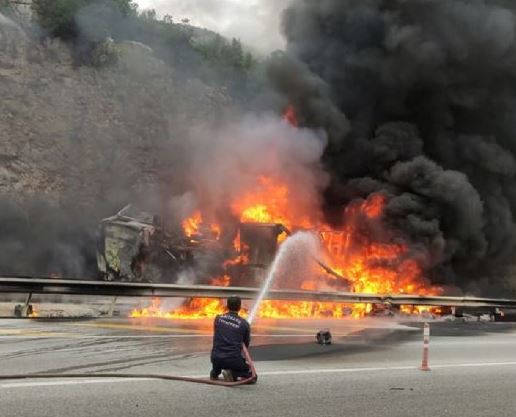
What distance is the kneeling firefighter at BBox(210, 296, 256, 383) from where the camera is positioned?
21.6 ft

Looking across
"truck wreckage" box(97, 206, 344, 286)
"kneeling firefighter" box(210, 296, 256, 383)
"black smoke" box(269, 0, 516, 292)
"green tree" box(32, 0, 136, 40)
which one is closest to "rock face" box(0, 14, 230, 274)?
"green tree" box(32, 0, 136, 40)

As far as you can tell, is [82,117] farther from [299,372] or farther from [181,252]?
[299,372]

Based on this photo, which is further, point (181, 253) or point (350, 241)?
point (350, 241)

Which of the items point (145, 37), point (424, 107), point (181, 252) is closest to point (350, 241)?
point (181, 252)

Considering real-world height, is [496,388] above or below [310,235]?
below

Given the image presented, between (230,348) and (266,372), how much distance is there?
139cm

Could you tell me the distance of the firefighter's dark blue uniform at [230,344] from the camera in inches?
259

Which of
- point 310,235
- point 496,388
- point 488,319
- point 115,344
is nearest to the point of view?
point 496,388

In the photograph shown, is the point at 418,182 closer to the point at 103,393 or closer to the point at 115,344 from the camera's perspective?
the point at 115,344

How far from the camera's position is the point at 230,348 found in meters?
6.57

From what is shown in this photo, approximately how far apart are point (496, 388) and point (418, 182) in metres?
17.8

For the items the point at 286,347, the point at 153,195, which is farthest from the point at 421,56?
the point at 286,347

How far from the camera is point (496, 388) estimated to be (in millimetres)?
7316

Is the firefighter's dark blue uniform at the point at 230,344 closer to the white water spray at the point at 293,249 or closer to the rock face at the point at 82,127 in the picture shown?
the white water spray at the point at 293,249
